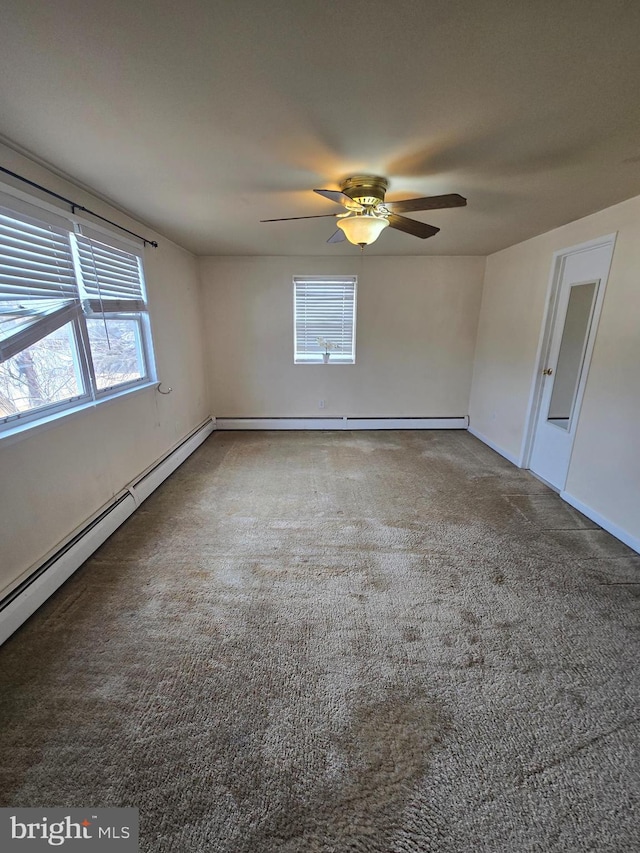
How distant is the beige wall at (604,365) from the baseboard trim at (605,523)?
0.07 feet

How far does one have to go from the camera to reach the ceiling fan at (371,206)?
1.91m

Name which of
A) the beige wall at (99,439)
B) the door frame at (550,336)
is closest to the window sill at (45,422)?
the beige wall at (99,439)

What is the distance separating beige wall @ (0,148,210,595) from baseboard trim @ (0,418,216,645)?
5 centimetres

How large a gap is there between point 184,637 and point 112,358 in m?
2.06

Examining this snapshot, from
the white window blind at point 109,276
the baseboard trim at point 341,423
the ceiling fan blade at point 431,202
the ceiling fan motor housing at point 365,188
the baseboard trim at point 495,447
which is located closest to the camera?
the ceiling fan blade at point 431,202

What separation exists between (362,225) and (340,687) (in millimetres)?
2466

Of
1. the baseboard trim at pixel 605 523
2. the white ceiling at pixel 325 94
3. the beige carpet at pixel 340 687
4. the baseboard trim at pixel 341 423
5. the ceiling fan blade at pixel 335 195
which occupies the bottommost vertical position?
the beige carpet at pixel 340 687

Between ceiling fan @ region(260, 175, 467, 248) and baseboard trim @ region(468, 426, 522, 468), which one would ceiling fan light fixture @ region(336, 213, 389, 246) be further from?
baseboard trim @ region(468, 426, 522, 468)

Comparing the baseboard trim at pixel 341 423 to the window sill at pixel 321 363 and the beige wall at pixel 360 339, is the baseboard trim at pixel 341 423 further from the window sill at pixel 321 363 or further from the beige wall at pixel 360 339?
the window sill at pixel 321 363

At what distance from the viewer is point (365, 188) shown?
6.79ft

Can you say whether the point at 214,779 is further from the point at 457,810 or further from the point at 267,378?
the point at 267,378

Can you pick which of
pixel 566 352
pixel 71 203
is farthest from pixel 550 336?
pixel 71 203

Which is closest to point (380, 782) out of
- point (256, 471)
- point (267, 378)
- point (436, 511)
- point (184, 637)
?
point (184, 637)

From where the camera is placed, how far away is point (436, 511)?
284 centimetres
